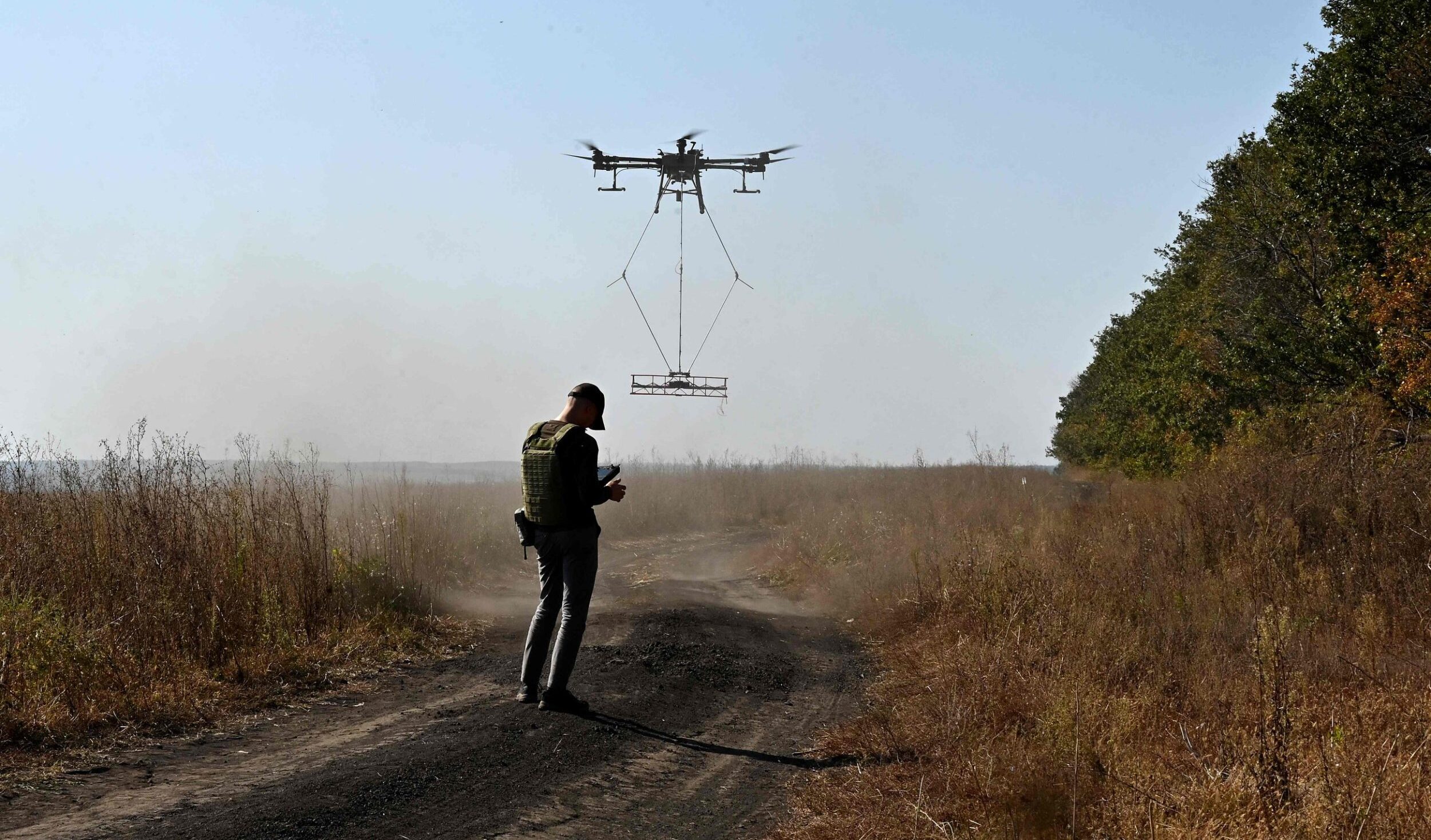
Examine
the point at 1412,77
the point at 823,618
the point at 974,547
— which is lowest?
the point at 823,618

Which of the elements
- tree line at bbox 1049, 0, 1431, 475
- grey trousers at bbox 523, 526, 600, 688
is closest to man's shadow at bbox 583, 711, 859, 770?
grey trousers at bbox 523, 526, 600, 688

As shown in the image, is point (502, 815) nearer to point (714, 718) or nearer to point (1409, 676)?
point (714, 718)

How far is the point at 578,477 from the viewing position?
7.32m

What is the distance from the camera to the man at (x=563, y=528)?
288 inches

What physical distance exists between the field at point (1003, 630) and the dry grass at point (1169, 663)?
29 mm

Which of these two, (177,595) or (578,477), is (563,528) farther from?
(177,595)

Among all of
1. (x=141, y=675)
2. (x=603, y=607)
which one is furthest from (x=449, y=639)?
(x=141, y=675)

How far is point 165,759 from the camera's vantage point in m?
6.14

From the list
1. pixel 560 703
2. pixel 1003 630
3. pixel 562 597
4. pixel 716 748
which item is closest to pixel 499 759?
pixel 560 703

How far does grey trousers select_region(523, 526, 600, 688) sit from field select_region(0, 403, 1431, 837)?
1.92m

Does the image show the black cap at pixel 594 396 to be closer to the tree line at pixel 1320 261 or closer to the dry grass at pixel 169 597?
the dry grass at pixel 169 597

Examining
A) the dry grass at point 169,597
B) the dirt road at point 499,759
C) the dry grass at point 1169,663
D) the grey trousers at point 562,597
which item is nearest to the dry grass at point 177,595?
the dry grass at point 169,597

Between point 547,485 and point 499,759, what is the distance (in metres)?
1.95

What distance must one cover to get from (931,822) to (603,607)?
829 centimetres
